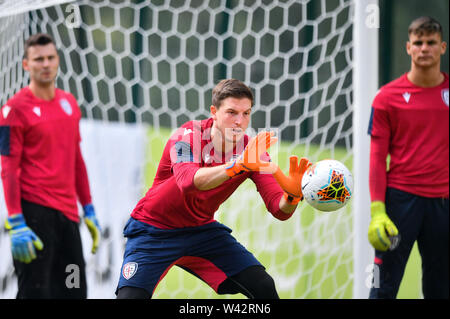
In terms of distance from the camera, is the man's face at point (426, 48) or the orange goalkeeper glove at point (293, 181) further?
the man's face at point (426, 48)

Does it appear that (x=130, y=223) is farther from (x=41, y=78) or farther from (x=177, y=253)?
(x=41, y=78)

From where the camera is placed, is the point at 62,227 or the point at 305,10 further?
the point at 305,10

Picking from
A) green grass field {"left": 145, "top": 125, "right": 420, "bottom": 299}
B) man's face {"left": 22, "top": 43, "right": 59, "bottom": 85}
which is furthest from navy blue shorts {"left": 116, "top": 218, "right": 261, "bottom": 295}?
green grass field {"left": 145, "top": 125, "right": 420, "bottom": 299}

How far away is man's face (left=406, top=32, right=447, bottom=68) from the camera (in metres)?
3.19

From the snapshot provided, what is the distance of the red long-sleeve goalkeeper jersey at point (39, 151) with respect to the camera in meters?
3.38

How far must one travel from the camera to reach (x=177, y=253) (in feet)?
9.16

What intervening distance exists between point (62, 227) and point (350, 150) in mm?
1946

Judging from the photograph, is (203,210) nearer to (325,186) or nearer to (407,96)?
(325,186)

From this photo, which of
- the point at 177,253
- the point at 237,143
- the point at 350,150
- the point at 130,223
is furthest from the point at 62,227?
the point at 350,150

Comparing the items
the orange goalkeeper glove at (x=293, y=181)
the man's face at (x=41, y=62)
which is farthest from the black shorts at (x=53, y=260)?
the orange goalkeeper glove at (x=293, y=181)

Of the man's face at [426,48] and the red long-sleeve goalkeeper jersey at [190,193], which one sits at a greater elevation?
the man's face at [426,48]

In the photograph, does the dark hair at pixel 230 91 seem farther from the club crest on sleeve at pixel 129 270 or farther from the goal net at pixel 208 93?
the goal net at pixel 208 93

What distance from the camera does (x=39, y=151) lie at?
3.48 meters

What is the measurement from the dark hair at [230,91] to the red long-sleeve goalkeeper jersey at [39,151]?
1158 millimetres
